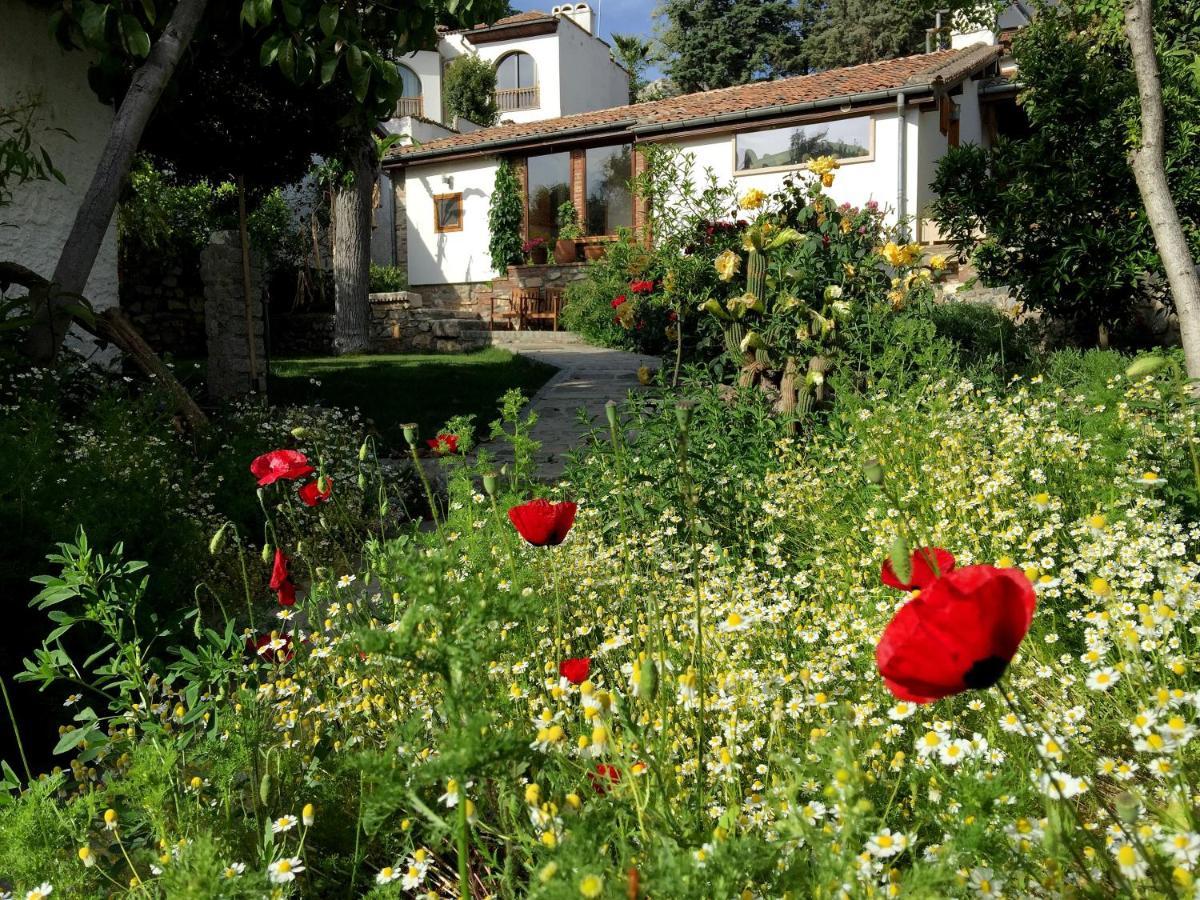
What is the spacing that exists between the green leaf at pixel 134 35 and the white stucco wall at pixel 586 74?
77.1 ft

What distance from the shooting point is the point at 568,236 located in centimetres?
1841

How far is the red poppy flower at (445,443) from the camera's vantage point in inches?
123

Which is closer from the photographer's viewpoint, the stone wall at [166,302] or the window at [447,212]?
the stone wall at [166,302]

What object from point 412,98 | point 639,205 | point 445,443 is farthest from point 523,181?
point 445,443

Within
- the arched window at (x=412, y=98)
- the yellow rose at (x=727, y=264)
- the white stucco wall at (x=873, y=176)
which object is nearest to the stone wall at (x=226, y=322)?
the yellow rose at (x=727, y=264)

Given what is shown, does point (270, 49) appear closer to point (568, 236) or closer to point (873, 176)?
point (873, 176)

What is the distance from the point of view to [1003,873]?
131 centimetres

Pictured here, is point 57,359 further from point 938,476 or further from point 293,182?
point 938,476

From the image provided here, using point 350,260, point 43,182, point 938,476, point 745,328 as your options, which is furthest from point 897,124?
point 938,476

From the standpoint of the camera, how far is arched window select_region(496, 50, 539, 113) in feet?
92.2

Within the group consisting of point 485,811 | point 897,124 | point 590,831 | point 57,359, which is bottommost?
point 485,811

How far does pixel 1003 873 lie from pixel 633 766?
538 millimetres

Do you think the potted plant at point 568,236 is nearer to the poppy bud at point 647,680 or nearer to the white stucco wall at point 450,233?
the white stucco wall at point 450,233

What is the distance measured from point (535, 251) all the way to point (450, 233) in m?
2.09
